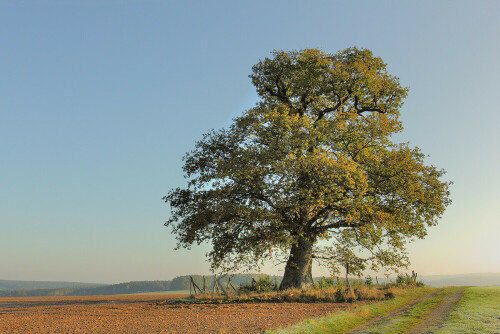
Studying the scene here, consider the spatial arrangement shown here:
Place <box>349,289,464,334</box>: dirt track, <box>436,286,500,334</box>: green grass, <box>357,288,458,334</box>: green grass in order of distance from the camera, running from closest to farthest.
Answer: <box>436,286,500,334</box>: green grass < <box>349,289,464,334</box>: dirt track < <box>357,288,458,334</box>: green grass

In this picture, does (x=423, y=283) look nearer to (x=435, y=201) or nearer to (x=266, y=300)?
(x=435, y=201)

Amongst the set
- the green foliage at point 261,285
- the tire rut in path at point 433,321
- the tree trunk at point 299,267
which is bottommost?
the tire rut in path at point 433,321

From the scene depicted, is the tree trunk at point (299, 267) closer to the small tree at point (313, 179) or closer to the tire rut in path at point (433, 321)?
the small tree at point (313, 179)

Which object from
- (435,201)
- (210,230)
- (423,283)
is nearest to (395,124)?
(435,201)

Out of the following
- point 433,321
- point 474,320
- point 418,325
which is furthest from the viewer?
point 433,321

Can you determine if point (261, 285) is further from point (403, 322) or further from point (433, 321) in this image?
point (433, 321)

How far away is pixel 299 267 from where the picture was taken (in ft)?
91.9

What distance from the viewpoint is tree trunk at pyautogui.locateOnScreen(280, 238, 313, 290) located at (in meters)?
27.7

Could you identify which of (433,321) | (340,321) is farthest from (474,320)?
(340,321)

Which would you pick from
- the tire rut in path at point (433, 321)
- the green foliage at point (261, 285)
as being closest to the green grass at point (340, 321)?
the tire rut in path at point (433, 321)

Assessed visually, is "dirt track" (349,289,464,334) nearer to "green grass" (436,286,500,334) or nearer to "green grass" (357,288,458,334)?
"green grass" (357,288,458,334)

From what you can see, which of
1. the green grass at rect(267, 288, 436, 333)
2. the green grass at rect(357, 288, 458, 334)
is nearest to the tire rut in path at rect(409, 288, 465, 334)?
the green grass at rect(357, 288, 458, 334)

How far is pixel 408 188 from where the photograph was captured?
84.3 ft

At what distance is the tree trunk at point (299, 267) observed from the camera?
27.7 metres
